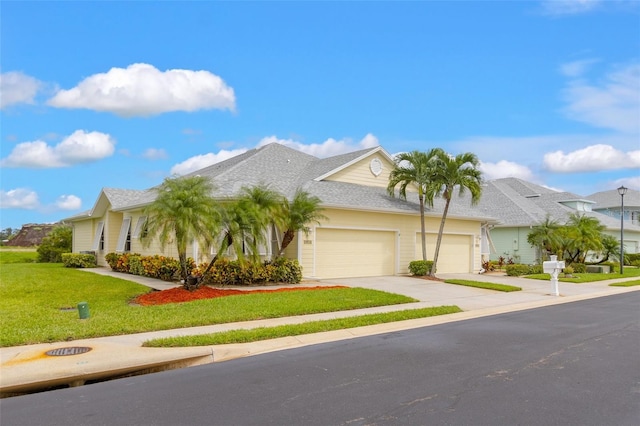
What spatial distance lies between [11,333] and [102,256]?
18532 millimetres

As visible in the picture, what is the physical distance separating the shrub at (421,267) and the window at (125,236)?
44.7 feet

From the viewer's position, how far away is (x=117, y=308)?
40.6 feet

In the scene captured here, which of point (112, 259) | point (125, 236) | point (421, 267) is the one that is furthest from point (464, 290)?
point (112, 259)

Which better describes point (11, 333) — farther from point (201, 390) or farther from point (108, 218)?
point (108, 218)

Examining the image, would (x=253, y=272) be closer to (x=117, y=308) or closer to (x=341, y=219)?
(x=341, y=219)

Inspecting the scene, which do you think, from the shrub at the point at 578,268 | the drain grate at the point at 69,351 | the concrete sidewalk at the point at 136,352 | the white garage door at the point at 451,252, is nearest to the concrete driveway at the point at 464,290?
the concrete sidewalk at the point at 136,352

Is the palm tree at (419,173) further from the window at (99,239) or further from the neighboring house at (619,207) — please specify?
the neighboring house at (619,207)

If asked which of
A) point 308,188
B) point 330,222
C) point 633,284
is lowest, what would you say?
point 633,284

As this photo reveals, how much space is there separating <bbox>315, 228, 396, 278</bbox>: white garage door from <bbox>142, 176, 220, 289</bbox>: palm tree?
6.58 m

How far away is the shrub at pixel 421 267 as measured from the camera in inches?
902

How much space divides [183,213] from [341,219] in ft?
27.3

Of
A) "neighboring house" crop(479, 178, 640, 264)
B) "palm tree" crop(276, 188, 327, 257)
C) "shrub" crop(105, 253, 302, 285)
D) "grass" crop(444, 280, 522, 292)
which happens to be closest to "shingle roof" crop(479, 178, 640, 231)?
"neighboring house" crop(479, 178, 640, 264)

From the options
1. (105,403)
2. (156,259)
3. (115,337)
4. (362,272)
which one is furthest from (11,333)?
(362,272)

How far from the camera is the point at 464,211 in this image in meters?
26.8
